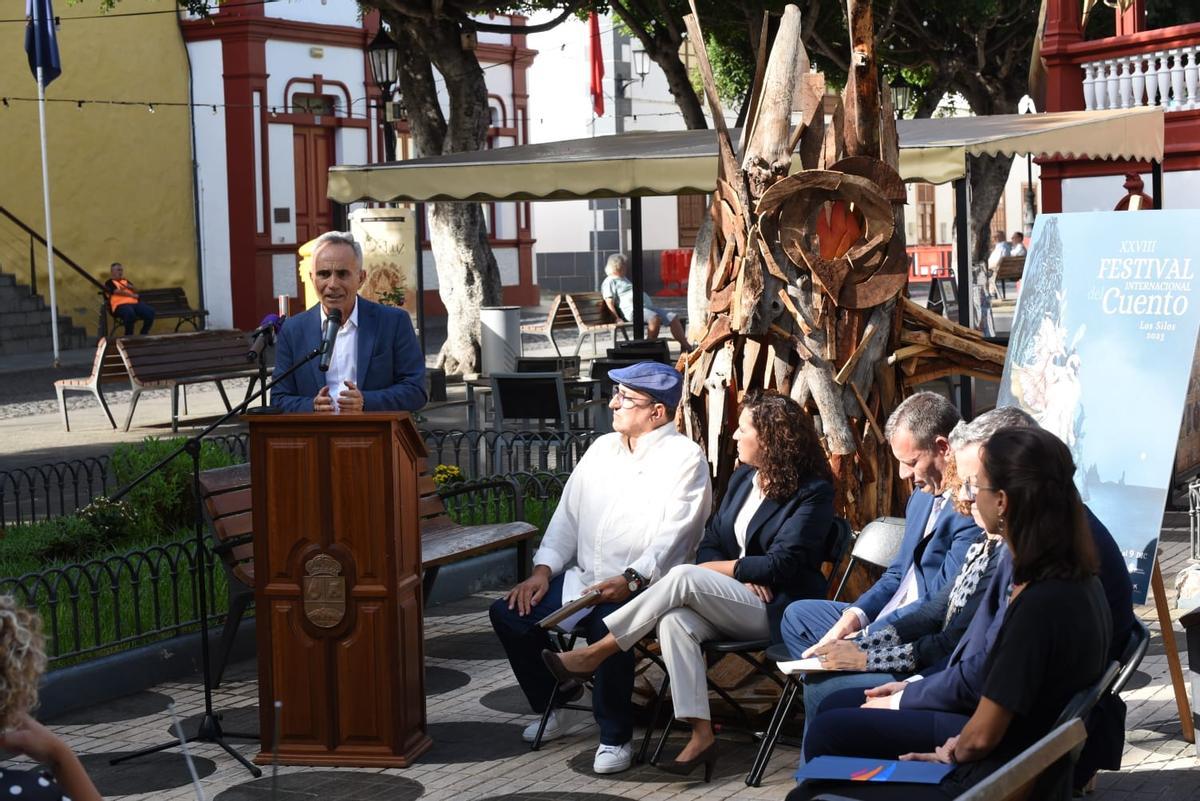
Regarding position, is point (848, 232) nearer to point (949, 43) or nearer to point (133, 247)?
point (949, 43)

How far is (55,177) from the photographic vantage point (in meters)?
30.2

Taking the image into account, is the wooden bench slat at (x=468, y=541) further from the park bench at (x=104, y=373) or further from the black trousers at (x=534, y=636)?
the park bench at (x=104, y=373)

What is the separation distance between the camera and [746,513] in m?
6.65

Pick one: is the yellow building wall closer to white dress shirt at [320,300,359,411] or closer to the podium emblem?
white dress shirt at [320,300,359,411]

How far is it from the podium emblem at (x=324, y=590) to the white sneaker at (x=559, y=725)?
907 mm

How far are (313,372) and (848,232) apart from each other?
2.35 metres

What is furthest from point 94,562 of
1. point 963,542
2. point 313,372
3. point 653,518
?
point 963,542

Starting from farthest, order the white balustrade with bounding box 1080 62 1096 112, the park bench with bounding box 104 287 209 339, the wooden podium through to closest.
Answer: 1. the park bench with bounding box 104 287 209 339
2. the white balustrade with bounding box 1080 62 1096 112
3. the wooden podium

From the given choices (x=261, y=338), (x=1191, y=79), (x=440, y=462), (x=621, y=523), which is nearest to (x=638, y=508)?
(x=621, y=523)

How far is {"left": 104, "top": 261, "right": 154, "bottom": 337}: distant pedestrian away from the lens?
28.5 meters

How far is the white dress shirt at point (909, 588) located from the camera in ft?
18.9

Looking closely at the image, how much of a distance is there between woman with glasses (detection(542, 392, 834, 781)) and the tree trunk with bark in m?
13.6

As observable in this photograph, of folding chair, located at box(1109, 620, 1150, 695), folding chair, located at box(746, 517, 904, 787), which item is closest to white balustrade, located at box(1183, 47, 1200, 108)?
folding chair, located at box(746, 517, 904, 787)

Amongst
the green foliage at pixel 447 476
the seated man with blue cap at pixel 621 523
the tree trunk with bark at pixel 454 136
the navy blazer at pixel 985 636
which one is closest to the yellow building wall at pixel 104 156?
the tree trunk with bark at pixel 454 136
